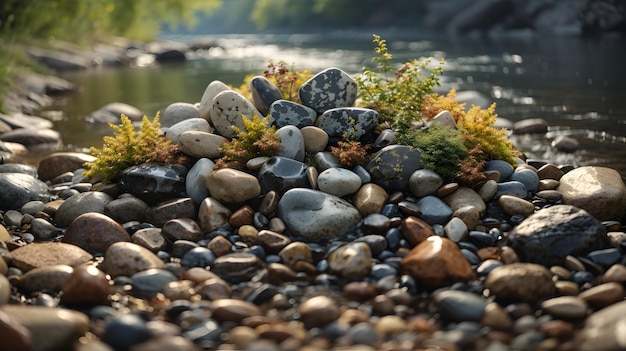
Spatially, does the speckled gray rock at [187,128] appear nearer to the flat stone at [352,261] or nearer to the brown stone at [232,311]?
the flat stone at [352,261]

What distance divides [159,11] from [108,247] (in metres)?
49.2

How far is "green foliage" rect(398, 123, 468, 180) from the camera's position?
7.63m

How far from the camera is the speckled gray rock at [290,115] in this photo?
836cm

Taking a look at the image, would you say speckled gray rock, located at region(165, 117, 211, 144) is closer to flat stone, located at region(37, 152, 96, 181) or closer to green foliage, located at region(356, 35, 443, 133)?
flat stone, located at region(37, 152, 96, 181)

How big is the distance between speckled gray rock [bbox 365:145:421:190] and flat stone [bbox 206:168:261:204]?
150cm

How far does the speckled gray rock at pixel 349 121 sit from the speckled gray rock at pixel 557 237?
2591 millimetres

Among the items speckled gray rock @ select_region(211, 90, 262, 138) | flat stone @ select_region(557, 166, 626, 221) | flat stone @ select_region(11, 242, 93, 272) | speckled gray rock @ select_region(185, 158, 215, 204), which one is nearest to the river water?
flat stone @ select_region(557, 166, 626, 221)

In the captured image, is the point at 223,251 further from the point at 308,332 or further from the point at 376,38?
the point at 376,38

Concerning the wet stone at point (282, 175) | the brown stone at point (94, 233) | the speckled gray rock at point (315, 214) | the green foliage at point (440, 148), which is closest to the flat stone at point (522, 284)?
the speckled gray rock at point (315, 214)

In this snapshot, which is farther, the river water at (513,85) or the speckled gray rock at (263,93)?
the river water at (513,85)

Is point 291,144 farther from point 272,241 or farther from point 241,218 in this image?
point 272,241

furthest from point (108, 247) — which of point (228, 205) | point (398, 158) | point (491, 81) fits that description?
point (491, 81)

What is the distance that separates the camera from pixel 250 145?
791cm

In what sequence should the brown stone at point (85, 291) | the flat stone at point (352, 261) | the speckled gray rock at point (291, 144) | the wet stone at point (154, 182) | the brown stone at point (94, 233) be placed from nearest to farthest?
the brown stone at point (85, 291) < the flat stone at point (352, 261) < the brown stone at point (94, 233) < the wet stone at point (154, 182) < the speckled gray rock at point (291, 144)
